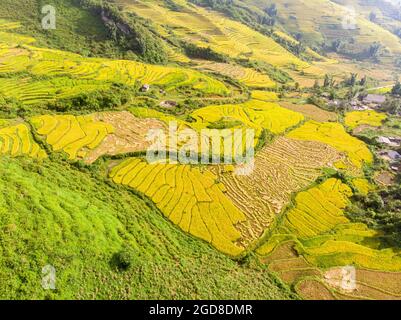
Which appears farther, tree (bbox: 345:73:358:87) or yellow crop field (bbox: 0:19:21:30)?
tree (bbox: 345:73:358:87)

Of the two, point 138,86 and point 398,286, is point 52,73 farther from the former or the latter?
point 398,286

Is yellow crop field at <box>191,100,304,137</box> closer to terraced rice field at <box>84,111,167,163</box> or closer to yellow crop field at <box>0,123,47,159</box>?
terraced rice field at <box>84,111,167,163</box>

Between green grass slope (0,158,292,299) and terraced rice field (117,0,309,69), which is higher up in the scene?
terraced rice field (117,0,309,69)

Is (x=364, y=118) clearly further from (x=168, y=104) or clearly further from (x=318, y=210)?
(x=168, y=104)

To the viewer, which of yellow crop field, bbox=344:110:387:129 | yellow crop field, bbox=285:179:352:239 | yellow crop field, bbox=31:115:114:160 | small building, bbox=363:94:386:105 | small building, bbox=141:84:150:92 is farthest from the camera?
small building, bbox=363:94:386:105

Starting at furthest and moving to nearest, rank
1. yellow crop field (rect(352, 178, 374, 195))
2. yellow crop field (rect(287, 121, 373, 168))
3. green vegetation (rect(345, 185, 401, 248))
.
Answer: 1. yellow crop field (rect(287, 121, 373, 168))
2. yellow crop field (rect(352, 178, 374, 195))
3. green vegetation (rect(345, 185, 401, 248))

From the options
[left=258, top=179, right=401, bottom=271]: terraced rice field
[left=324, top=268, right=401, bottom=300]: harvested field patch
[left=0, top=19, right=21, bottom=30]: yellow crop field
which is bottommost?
[left=324, top=268, right=401, bottom=300]: harvested field patch

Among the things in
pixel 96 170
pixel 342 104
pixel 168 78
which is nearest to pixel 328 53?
pixel 342 104

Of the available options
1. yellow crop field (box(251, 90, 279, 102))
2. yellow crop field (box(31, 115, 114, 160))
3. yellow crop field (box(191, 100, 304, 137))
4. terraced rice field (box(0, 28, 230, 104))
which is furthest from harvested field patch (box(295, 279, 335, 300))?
yellow crop field (box(251, 90, 279, 102))
